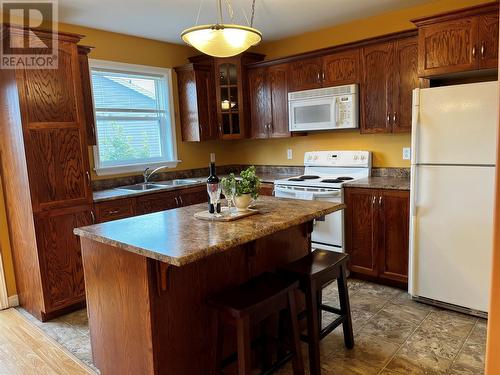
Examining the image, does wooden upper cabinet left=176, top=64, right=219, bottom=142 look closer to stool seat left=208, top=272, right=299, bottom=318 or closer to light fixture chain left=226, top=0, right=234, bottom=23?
light fixture chain left=226, top=0, right=234, bottom=23

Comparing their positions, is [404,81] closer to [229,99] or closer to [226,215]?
[229,99]

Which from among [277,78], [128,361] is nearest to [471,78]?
[277,78]

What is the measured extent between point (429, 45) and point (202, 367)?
110 inches

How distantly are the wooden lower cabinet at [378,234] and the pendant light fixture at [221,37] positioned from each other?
1798 mm

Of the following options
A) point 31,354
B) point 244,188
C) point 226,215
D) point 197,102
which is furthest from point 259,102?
point 31,354

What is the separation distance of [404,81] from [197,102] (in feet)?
7.39

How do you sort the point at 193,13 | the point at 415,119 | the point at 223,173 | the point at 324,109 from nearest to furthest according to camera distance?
the point at 415,119
the point at 193,13
the point at 324,109
the point at 223,173

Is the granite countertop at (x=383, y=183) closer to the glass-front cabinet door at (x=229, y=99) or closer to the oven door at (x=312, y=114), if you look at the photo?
the oven door at (x=312, y=114)

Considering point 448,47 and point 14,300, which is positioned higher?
point 448,47

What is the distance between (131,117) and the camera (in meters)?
4.09

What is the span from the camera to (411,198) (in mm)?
2891

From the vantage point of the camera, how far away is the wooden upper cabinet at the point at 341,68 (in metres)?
3.63

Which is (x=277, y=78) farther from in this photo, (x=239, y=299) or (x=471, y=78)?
(x=239, y=299)

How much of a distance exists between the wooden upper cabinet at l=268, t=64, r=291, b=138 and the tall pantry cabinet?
7.00 ft
